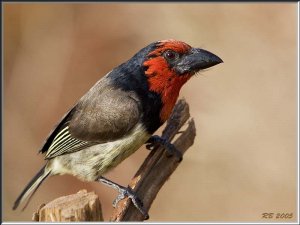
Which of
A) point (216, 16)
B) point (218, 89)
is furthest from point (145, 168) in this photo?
point (216, 16)

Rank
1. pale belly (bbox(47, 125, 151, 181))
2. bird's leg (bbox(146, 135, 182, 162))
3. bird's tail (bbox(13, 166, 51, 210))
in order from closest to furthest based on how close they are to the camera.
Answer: pale belly (bbox(47, 125, 151, 181)) → bird's tail (bbox(13, 166, 51, 210)) → bird's leg (bbox(146, 135, 182, 162))

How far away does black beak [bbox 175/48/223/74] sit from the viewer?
4.83 metres

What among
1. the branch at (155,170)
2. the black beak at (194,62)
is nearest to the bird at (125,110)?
the black beak at (194,62)

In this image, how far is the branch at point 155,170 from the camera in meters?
4.36

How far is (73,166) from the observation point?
5.02 meters

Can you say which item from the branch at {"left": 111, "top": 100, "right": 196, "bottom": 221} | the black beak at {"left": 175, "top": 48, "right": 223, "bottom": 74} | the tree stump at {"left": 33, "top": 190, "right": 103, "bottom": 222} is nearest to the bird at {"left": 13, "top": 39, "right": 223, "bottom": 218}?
the black beak at {"left": 175, "top": 48, "right": 223, "bottom": 74}

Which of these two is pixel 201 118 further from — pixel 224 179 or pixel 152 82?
pixel 152 82

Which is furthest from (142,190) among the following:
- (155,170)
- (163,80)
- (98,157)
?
(163,80)

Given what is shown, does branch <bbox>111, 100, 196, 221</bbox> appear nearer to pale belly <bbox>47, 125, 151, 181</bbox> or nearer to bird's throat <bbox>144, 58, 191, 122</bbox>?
pale belly <bbox>47, 125, 151, 181</bbox>

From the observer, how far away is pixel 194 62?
483 cm

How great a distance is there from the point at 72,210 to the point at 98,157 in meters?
1.36

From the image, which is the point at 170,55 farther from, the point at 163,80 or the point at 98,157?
the point at 98,157

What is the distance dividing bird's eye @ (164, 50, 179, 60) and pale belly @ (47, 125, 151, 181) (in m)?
0.65

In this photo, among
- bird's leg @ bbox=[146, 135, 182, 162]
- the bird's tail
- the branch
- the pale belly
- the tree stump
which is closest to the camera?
the tree stump
